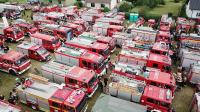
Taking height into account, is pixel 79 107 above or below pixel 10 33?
below

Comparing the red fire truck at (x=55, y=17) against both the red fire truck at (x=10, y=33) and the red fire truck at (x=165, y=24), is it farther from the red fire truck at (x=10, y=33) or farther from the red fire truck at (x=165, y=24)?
the red fire truck at (x=165, y=24)

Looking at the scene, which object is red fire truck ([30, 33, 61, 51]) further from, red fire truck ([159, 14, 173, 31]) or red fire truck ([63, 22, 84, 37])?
red fire truck ([159, 14, 173, 31])

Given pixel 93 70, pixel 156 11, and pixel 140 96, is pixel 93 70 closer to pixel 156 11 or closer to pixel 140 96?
pixel 140 96

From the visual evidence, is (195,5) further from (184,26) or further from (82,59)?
(82,59)

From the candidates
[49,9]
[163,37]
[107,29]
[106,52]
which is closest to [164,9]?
[163,37]

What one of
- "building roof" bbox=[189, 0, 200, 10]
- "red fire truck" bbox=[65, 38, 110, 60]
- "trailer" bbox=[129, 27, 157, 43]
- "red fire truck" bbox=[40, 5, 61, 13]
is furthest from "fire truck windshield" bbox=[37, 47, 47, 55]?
"building roof" bbox=[189, 0, 200, 10]

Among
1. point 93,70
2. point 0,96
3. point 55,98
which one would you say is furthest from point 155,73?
point 0,96
